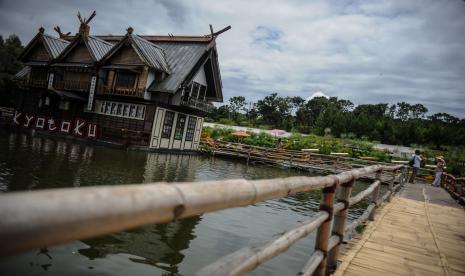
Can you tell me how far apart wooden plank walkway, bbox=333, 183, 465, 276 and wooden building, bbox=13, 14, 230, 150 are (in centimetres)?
1699

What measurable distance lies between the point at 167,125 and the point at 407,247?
20.2m

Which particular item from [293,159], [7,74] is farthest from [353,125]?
[7,74]

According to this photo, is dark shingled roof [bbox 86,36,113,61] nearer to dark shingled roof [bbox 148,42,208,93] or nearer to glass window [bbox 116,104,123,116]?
glass window [bbox 116,104,123,116]

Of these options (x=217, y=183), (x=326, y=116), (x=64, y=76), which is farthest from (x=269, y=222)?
(x=326, y=116)

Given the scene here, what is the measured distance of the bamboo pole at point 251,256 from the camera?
1.50 m

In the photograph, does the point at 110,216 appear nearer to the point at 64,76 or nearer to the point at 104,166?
the point at 104,166

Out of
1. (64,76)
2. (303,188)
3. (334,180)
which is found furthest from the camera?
(64,76)

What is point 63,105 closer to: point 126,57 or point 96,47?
point 96,47

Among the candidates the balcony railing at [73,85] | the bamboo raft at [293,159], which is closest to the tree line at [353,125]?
the bamboo raft at [293,159]

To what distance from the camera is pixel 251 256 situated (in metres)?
1.76

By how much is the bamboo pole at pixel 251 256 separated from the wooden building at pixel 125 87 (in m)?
19.3

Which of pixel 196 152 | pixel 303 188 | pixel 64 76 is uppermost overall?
pixel 64 76

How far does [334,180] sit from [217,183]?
1.79 m

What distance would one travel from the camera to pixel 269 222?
26.1 feet
